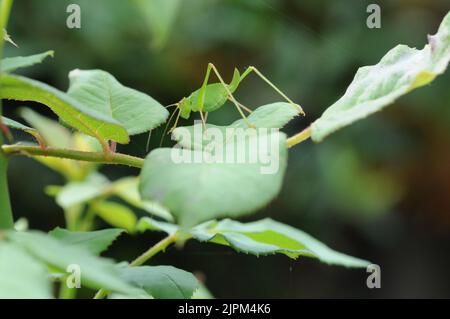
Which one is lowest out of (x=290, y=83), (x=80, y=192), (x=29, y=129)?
(x=29, y=129)

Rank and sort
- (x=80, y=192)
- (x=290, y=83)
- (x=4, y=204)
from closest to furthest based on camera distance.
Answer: (x=4, y=204) → (x=80, y=192) → (x=290, y=83)

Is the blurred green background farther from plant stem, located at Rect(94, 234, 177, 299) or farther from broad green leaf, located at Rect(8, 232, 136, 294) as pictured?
broad green leaf, located at Rect(8, 232, 136, 294)

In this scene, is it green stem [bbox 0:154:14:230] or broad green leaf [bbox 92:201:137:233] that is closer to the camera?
green stem [bbox 0:154:14:230]

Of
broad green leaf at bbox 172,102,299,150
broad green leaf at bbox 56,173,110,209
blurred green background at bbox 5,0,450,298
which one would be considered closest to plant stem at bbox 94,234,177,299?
broad green leaf at bbox 172,102,299,150

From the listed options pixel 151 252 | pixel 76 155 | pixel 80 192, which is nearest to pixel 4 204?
pixel 76 155

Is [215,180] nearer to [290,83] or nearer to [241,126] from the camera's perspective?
[241,126]

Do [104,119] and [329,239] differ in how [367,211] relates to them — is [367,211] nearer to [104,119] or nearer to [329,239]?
[329,239]
